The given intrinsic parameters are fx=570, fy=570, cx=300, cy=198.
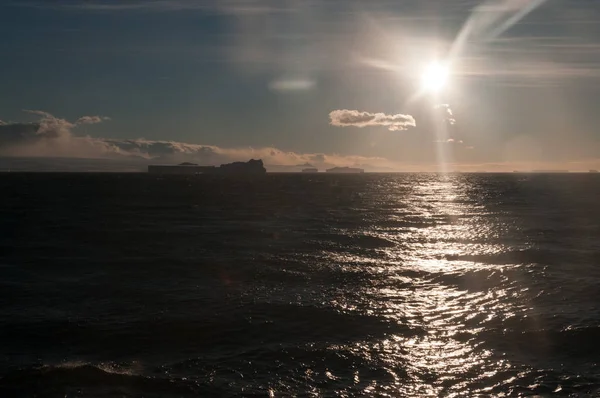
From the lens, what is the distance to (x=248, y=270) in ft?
98.7

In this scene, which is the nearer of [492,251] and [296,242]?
[492,251]

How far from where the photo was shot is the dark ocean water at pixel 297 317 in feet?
48.4

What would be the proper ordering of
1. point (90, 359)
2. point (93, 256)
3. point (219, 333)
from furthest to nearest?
point (93, 256)
point (219, 333)
point (90, 359)

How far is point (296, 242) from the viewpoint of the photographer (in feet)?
137

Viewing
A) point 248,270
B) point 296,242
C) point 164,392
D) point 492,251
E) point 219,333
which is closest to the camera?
point 164,392

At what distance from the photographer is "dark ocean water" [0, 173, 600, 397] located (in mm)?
14742

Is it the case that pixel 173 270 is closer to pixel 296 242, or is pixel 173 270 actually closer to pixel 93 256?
pixel 93 256

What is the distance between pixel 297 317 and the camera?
20.7 m

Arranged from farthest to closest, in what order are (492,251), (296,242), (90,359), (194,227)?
1. (194,227)
2. (296,242)
3. (492,251)
4. (90,359)

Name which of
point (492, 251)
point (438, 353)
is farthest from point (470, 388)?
point (492, 251)

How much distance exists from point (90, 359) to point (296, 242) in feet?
86.2

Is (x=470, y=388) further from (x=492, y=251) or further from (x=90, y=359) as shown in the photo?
(x=492, y=251)

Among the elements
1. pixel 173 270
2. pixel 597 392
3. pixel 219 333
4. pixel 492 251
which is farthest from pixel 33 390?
pixel 492 251

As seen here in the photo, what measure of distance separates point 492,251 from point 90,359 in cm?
2911
